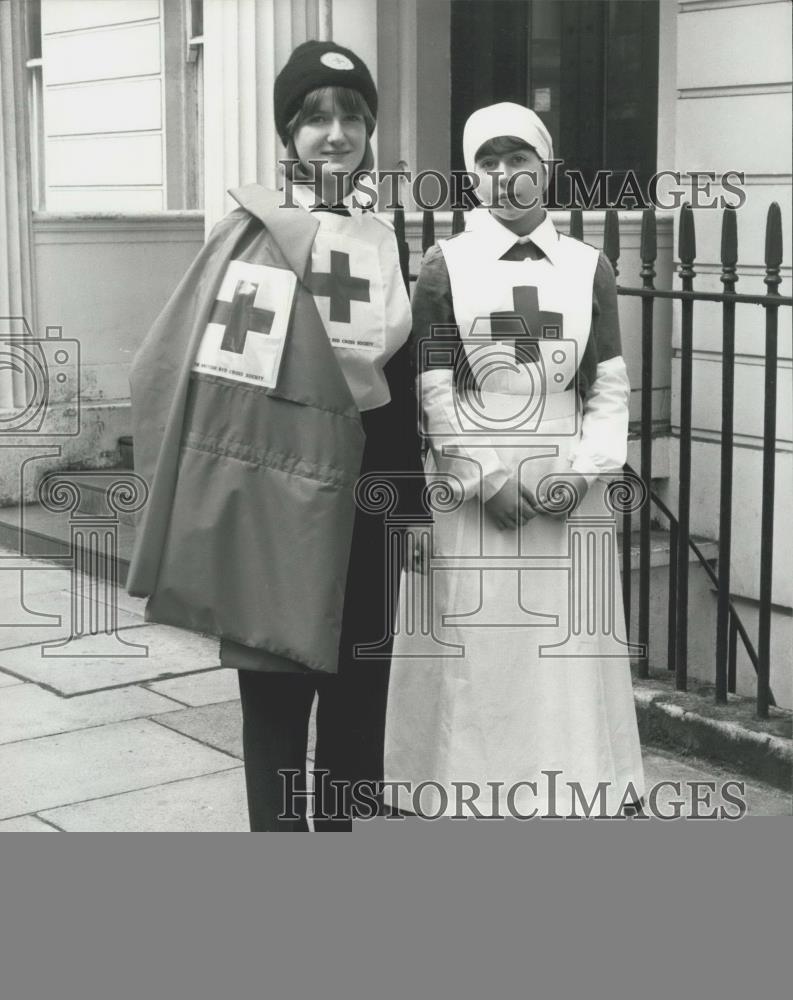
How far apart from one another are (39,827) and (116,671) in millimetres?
1569

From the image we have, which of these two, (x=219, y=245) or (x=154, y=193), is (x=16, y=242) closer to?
(x=154, y=193)

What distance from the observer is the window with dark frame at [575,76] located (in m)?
7.27

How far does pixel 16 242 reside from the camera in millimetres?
8555

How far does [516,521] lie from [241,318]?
839 mm

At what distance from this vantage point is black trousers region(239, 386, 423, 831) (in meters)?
3.33

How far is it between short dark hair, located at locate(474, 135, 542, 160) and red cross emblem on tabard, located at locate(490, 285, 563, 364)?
31 centimetres

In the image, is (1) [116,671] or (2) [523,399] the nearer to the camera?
(2) [523,399]

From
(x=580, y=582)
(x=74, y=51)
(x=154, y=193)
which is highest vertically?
(x=74, y=51)

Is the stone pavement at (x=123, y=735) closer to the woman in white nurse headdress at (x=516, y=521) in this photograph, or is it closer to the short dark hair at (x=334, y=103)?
the woman in white nurse headdress at (x=516, y=521)

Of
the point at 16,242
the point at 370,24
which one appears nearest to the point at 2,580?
the point at 16,242

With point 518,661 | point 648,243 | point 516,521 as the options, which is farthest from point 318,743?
point 648,243

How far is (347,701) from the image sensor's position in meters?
3.48

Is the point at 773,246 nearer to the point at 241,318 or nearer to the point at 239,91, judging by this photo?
the point at 241,318

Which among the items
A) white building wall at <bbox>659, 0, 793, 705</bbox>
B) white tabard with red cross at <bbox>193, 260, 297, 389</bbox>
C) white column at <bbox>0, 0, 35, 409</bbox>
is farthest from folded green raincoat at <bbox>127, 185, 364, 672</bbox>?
white column at <bbox>0, 0, 35, 409</bbox>
